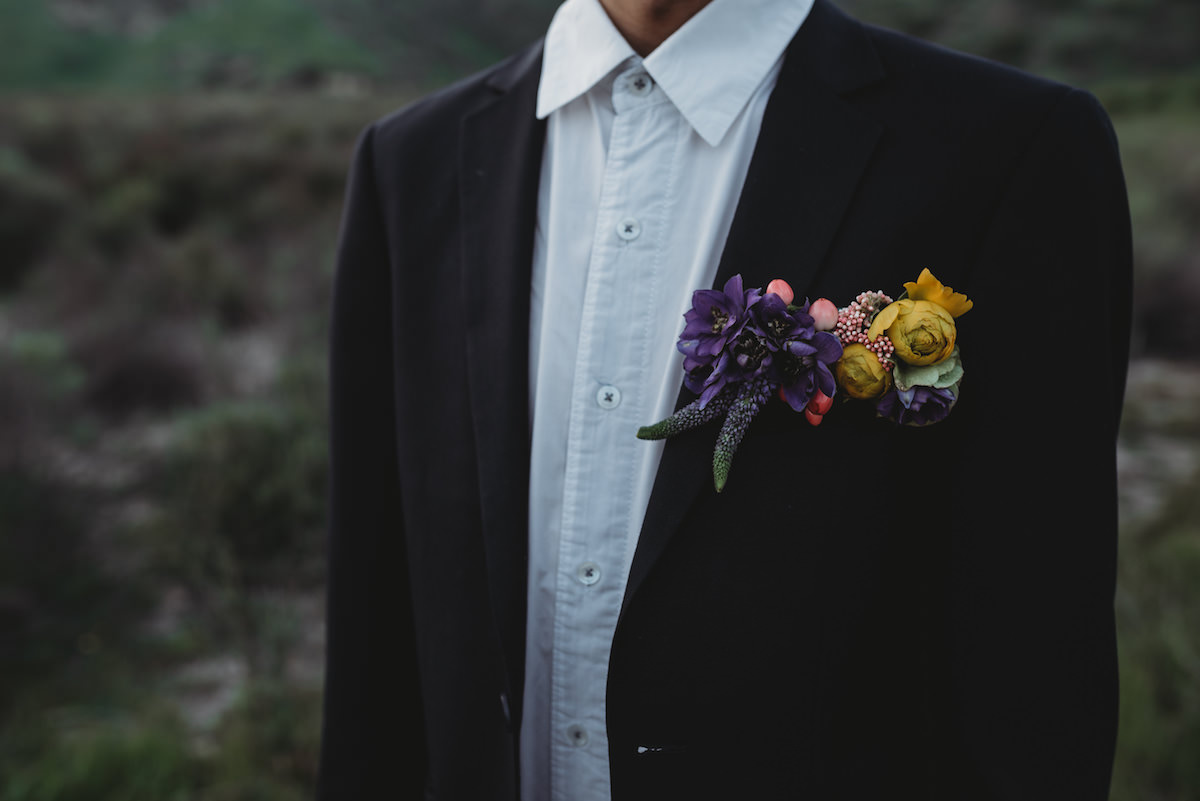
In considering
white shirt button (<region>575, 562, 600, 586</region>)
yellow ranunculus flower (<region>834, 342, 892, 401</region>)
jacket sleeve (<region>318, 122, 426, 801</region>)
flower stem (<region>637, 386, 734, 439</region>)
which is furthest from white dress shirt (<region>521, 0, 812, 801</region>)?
jacket sleeve (<region>318, 122, 426, 801</region>)

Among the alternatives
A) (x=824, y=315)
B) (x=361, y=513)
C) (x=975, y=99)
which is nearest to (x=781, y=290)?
(x=824, y=315)

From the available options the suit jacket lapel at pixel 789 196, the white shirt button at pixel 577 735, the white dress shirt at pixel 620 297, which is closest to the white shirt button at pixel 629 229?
the white dress shirt at pixel 620 297

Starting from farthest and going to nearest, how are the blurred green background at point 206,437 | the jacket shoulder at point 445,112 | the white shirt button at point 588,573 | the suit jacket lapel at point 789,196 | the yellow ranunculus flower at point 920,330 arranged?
the blurred green background at point 206,437 < the jacket shoulder at point 445,112 < the white shirt button at point 588,573 < the suit jacket lapel at point 789,196 < the yellow ranunculus flower at point 920,330

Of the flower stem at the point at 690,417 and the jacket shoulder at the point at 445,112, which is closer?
the flower stem at the point at 690,417

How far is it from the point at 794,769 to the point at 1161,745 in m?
2.33

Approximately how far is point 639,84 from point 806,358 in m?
0.49

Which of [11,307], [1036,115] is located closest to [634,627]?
[1036,115]

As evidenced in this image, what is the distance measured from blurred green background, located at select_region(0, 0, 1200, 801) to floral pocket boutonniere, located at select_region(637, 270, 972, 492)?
2371 mm

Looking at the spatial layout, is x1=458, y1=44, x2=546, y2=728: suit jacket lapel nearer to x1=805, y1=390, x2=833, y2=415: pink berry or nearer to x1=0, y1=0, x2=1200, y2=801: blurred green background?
x1=805, y1=390, x2=833, y2=415: pink berry

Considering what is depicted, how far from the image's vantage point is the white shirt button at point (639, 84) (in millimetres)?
1204

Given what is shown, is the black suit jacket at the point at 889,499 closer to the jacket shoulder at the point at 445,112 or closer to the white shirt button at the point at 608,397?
the white shirt button at the point at 608,397

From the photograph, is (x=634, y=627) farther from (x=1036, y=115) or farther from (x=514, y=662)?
(x=1036, y=115)

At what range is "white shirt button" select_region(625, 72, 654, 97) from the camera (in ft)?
3.95

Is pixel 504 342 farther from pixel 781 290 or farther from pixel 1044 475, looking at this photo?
pixel 1044 475
